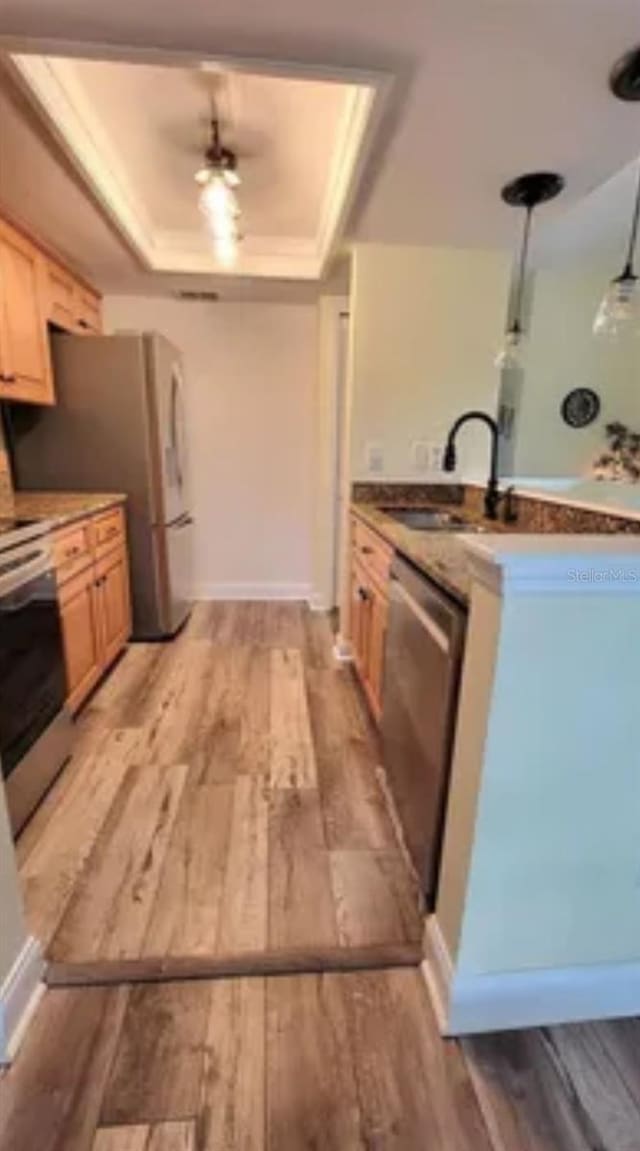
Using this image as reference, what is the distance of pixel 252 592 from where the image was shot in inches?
180

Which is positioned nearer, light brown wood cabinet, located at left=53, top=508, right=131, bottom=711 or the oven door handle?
the oven door handle

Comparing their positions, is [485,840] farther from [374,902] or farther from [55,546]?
[55,546]

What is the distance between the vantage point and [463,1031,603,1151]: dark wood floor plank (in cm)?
107

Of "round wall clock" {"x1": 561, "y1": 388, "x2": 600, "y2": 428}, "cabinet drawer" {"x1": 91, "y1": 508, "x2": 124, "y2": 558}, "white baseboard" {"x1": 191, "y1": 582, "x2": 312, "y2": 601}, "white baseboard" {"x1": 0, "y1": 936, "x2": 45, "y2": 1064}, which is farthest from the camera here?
"white baseboard" {"x1": 191, "y1": 582, "x2": 312, "y2": 601}

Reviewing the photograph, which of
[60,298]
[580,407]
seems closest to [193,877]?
[60,298]

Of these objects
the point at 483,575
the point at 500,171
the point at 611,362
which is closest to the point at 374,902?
the point at 483,575

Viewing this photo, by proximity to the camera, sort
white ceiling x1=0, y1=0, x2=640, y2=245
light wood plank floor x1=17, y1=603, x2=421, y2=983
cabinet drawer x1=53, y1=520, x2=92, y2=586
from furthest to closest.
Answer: cabinet drawer x1=53, y1=520, x2=92, y2=586
light wood plank floor x1=17, y1=603, x2=421, y2=983
white ceiling x1=0, y1=0, x2=640, y2=245

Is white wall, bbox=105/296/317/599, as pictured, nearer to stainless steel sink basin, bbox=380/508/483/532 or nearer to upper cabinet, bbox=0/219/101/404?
upper cabinet, bbox=0/219/101/404

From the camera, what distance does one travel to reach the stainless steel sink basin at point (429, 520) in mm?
2543

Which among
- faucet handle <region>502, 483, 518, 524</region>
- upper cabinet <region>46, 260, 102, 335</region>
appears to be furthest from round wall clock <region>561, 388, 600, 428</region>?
upper cabinet <region>46, 260, 102, 335</region>

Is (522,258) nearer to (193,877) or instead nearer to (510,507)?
(510,507)

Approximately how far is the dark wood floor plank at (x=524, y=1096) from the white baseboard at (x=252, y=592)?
11.3ft

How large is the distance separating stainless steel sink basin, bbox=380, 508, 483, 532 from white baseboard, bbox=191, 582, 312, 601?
1.76m

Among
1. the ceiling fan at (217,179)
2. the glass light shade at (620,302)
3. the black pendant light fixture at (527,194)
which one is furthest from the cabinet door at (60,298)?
the glass light shade at (620,302)
